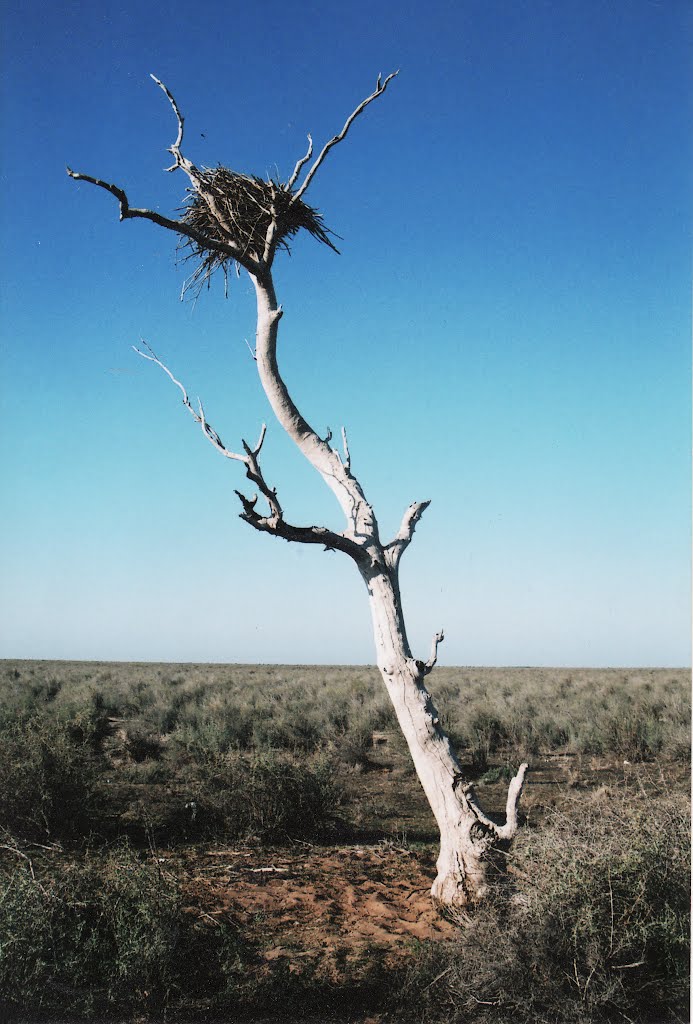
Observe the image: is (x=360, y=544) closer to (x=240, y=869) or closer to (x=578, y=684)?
(x=240, y=869)

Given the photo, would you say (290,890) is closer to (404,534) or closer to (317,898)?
(317,898)

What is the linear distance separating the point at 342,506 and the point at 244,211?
3096mm

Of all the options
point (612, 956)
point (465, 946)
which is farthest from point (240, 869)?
point (612, 956)

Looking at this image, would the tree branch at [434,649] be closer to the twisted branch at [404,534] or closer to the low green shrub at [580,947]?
the twisted branch at [404,534]

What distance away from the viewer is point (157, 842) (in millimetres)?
7375

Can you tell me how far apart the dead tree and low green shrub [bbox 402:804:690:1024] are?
1092mm

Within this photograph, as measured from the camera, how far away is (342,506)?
6684mm

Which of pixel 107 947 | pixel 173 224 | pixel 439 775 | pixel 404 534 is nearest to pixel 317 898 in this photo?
pixel 439 775

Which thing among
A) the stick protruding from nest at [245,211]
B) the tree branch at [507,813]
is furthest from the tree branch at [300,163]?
the tree branch at [507,813]

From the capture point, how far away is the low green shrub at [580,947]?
12.3ft

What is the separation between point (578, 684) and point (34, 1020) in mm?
24902

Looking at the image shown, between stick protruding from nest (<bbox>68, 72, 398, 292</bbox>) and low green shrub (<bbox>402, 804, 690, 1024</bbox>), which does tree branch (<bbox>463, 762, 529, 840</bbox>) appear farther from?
stick protruding from nest (<bbox>68, 72, 398, 292</bbox>)

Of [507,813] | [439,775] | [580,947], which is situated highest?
[439,775]

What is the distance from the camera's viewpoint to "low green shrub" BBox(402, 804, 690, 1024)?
375cm
